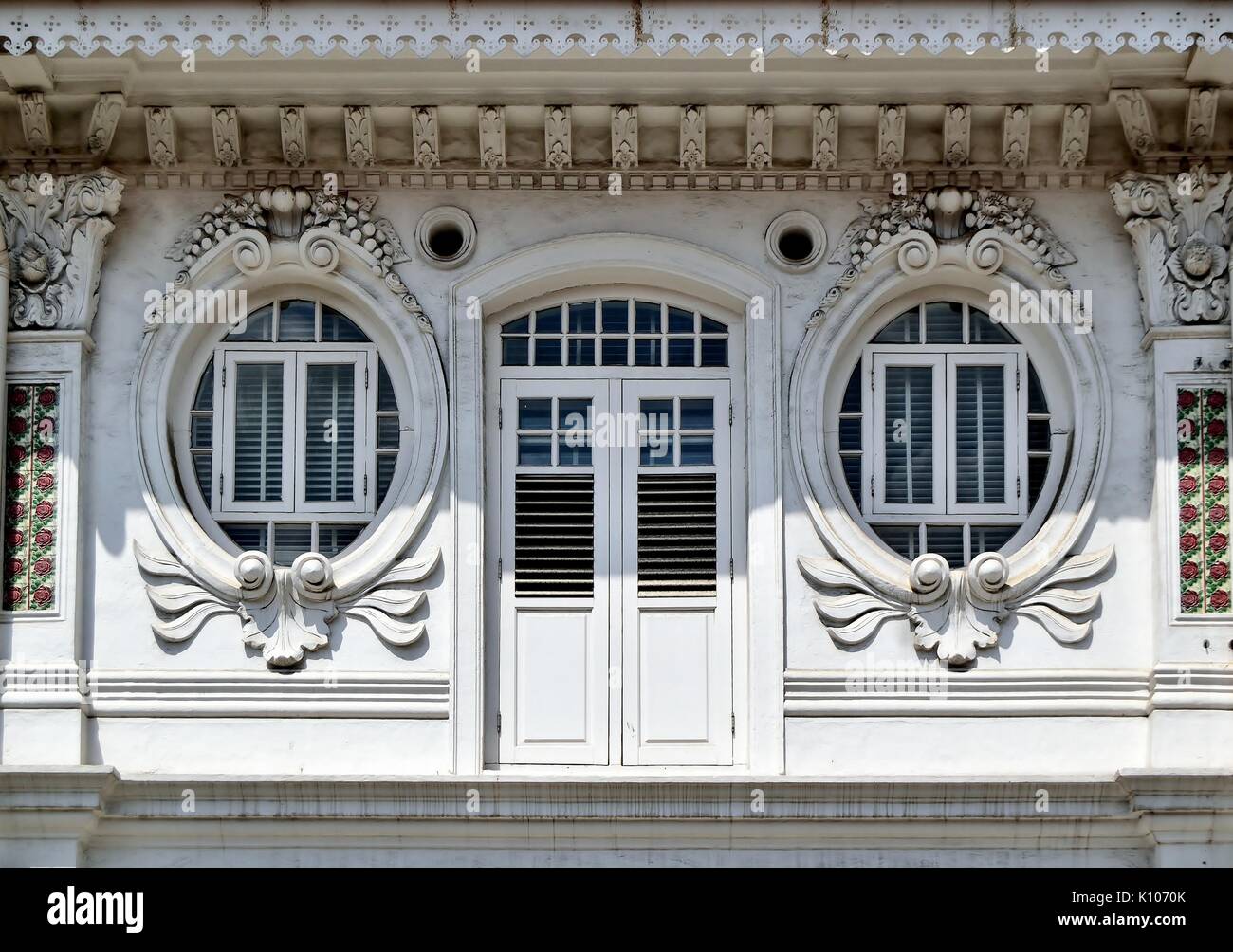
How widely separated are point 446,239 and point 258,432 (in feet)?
5.80

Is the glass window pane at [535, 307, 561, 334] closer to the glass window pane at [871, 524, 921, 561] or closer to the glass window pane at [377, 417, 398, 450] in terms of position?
the glass window pane at [377, 417, 398, 450]

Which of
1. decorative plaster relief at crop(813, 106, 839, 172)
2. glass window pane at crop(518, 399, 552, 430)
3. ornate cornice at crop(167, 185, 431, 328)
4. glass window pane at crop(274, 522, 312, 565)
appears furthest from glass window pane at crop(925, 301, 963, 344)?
glass window pane at crop(274, 522, 312, 565)

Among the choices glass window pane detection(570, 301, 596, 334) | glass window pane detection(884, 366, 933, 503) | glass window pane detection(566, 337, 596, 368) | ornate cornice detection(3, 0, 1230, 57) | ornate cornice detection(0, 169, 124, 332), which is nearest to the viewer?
ornate cornice detection(3, 0, 1230, 57)

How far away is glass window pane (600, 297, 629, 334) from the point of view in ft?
59.5

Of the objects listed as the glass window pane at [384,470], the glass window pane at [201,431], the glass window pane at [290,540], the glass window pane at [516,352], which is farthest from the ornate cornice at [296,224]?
the glass window pane at [290,540]

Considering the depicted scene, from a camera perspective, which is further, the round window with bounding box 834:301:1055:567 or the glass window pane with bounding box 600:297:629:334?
the glass window pane with bounding box 600:297:629:334

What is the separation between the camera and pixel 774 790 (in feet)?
55.4

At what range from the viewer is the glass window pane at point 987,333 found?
59.4ft

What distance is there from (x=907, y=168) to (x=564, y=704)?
416 cm

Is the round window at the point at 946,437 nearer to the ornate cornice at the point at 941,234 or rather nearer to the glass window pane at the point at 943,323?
the glass window pane at the point at 943,323

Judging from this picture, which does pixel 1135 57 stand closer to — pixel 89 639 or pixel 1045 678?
pixel 1045 678

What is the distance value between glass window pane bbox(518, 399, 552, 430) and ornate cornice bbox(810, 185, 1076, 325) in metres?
1.83
